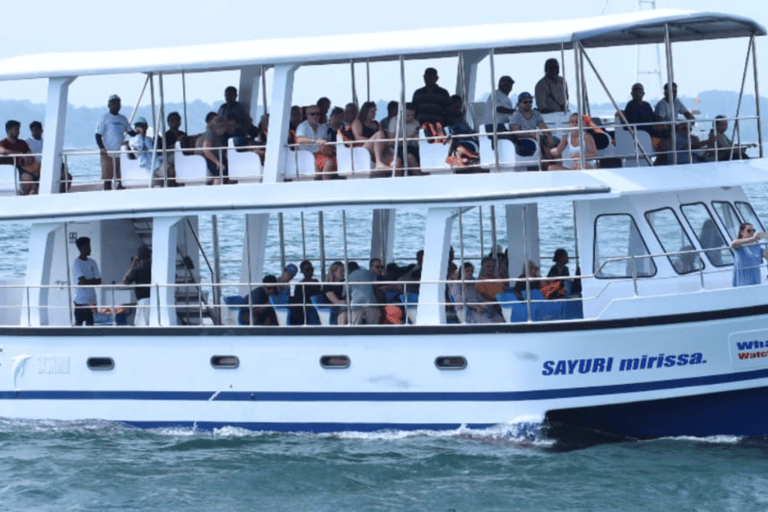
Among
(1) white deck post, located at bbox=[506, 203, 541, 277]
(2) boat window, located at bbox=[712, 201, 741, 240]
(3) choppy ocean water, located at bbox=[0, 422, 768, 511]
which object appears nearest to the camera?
(3) choppy ocean water, located at bbox=[0, 422, 768, 511]

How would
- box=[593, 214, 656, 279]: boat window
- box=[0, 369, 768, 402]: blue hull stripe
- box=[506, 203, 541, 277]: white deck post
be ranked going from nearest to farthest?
box=[0, 369, 768, 402]: blue hull stripe, box=[593, 214, 656, 279]: boat window, box=[506, 203, 541, 277]: white deck post

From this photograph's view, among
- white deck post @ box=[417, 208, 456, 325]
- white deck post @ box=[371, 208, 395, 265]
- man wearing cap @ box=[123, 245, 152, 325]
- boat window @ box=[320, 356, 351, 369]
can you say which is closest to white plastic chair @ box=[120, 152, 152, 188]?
man wearing cap @ box=[123, 245, 152, 325]

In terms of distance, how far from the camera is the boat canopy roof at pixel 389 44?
18.6 meters

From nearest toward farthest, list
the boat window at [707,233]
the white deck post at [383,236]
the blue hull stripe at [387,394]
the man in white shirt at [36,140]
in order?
the blue hull stripe at [387,394]
the boat window at [707,233]
the man in white shirt at [36,140]
the white deck post at [383,236]

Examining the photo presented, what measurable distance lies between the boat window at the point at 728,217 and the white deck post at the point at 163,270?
7.35 meters

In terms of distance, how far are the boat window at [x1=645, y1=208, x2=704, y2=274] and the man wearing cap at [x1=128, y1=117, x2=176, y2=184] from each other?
6862mm

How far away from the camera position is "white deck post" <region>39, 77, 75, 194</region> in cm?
2130

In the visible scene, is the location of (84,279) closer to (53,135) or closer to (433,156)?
(53,135)

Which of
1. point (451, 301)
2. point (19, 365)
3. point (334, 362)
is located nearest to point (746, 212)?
point (451, 301)

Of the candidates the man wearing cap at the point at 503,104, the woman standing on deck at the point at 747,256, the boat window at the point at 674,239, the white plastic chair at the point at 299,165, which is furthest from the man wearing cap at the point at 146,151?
the woman standing on deck at the point at 747,256

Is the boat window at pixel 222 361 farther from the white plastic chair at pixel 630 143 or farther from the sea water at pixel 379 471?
the white plastic chair at pixel 630 143

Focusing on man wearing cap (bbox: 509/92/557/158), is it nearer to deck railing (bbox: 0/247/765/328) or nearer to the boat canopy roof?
the boat canopy roof

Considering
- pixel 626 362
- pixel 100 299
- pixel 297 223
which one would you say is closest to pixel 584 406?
pixel 626 362

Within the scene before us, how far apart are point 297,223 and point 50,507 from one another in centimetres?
5908
